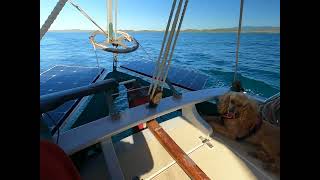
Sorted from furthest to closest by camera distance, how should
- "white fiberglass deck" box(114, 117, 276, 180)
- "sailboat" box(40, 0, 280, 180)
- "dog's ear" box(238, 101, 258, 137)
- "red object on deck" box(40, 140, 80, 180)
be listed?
"dog's ear" box(238, 101, 258, 137), "white fiberglass deck" box(114, 117, 276, 180), "sailboat" box(40, 0, 280, 180), "red object on deck" box(40, 140, 80, 180)

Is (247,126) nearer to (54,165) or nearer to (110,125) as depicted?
(110,125)

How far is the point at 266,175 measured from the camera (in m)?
2.76

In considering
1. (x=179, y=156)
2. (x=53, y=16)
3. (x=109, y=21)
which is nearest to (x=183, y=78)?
(x=109, y=21)

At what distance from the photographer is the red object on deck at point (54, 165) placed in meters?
1.52

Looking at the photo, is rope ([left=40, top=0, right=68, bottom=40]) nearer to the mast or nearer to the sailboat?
the sailboat

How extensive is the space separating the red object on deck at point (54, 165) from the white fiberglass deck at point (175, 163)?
116 cm

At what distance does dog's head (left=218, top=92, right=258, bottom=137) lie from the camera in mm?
3359

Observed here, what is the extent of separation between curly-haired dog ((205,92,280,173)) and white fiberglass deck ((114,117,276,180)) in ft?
0.78

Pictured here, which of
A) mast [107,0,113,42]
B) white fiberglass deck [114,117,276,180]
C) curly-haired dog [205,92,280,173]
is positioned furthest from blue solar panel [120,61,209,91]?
white fiberglass deck [114,117,276,180]

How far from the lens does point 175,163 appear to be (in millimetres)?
2988

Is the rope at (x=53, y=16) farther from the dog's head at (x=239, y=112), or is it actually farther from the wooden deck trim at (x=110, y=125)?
the dog's head at (x=239, y=112)
